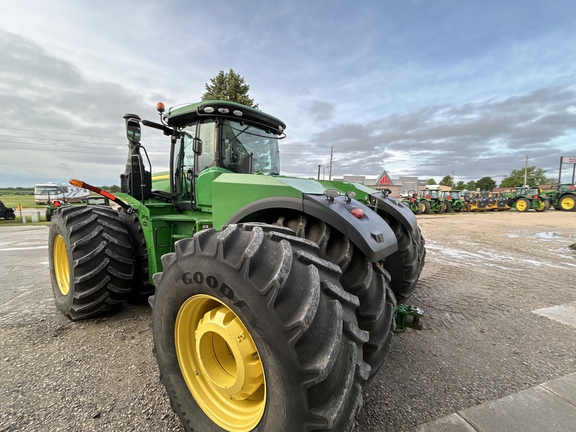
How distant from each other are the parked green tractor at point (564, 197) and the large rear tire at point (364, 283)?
3082cm

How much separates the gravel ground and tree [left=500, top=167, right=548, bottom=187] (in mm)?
90480

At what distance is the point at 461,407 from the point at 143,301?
3510 mm

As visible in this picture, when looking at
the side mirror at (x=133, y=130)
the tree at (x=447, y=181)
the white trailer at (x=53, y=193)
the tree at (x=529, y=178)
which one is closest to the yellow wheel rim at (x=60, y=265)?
the side mirror at (x=133, y=130)

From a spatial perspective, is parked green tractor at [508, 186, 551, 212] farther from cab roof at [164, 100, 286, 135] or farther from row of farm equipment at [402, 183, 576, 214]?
cab roof at [164, 100, 286, 135]

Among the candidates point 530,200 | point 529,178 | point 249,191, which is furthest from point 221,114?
point 529,178

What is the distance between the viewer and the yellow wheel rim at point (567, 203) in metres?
23.7

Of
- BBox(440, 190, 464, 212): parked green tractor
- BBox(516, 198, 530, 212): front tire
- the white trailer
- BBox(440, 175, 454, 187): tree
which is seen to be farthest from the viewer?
BBox(440, 175, 454, 187): tree

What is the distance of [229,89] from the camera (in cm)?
1581

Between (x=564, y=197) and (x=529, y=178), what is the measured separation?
67.0 metres

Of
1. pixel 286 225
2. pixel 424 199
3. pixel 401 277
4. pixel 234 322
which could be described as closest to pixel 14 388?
pixel 234 322

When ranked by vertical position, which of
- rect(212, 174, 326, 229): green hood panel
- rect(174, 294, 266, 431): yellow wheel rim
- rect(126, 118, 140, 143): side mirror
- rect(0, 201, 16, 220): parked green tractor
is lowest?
rect(0, 201, 16, 220): parked green tractor

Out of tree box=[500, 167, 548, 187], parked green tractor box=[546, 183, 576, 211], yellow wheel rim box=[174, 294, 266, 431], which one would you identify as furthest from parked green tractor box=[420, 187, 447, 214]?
tree box=[500, 167, 548, 187]

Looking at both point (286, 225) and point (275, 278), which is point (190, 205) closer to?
point (286, 225)

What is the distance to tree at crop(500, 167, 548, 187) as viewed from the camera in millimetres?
76375
